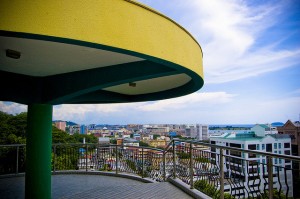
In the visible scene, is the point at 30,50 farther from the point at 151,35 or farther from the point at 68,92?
the point at 151,35

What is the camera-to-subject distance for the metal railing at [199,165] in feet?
12.6

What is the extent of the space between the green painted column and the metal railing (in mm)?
3344

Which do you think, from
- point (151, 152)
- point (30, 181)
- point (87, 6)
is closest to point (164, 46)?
point (87, 6)

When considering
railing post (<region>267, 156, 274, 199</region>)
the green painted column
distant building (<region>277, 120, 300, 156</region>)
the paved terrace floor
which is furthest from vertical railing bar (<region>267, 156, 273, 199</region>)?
distant building (<region>277, 120, 300, 156</region>)

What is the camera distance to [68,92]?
6.26 m

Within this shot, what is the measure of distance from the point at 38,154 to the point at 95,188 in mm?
2018

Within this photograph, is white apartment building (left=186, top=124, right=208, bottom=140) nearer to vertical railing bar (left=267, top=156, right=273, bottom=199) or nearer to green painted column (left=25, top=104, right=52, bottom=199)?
green painted column (left=25, top=104, right=52, bottom=199)

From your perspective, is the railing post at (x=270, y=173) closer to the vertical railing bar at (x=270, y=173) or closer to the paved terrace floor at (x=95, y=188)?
the vertical railing bar at (x=270, y=173)

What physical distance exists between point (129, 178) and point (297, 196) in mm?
7572

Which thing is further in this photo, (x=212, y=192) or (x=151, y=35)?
(x=212, y=192)

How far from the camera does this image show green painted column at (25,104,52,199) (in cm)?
719

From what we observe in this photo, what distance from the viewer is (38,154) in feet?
24.0

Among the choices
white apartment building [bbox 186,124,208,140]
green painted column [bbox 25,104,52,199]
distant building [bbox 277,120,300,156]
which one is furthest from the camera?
white apartment building [bbox 186,124,208,140]

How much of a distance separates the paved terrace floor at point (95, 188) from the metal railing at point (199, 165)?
63 cm
